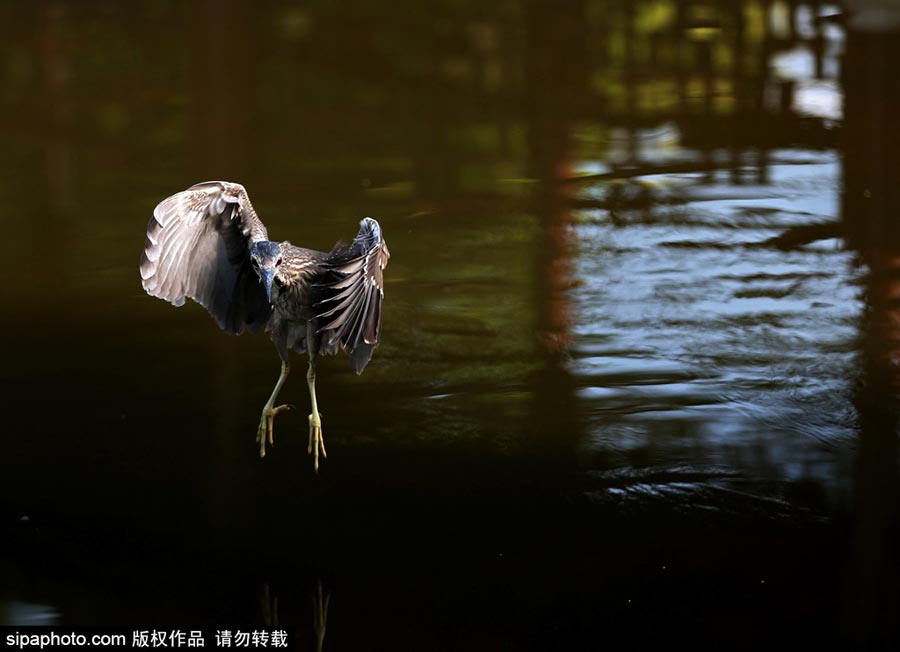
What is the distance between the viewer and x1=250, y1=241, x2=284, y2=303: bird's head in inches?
162

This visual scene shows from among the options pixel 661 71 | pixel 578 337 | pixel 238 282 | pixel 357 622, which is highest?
pixel 661 71

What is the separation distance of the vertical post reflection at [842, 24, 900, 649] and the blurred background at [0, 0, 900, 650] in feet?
0.06

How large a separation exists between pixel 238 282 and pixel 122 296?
6.04 feet

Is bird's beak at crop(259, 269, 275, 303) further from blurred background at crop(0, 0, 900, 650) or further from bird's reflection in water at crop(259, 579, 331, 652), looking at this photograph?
bird's reflection in water at crop(259, 579, 331, 652)

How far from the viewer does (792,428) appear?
4.89 meters

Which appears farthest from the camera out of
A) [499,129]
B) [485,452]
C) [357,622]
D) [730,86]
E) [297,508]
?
[730,86]

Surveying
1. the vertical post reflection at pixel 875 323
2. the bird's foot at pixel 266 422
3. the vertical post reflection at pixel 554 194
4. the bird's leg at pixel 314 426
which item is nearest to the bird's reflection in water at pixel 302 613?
the bird's leg at pixel 314 426

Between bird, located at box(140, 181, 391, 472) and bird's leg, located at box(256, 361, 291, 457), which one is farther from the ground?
bird, located at box(140, 181, 391, 472)

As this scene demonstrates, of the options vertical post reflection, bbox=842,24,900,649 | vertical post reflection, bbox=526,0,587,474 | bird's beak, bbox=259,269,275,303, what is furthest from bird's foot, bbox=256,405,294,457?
vertical post reflection, bbox=842,24,900,649

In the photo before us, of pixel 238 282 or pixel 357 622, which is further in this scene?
pixel 238 282

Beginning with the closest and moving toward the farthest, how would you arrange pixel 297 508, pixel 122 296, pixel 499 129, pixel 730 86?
pixel 297 508 → pixel 122 296 → pixel 499 129 → pixel 730 86

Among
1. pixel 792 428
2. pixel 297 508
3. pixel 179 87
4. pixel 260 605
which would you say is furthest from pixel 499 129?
pixel 260 605

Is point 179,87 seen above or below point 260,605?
above

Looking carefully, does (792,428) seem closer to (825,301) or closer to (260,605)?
(825,301)
